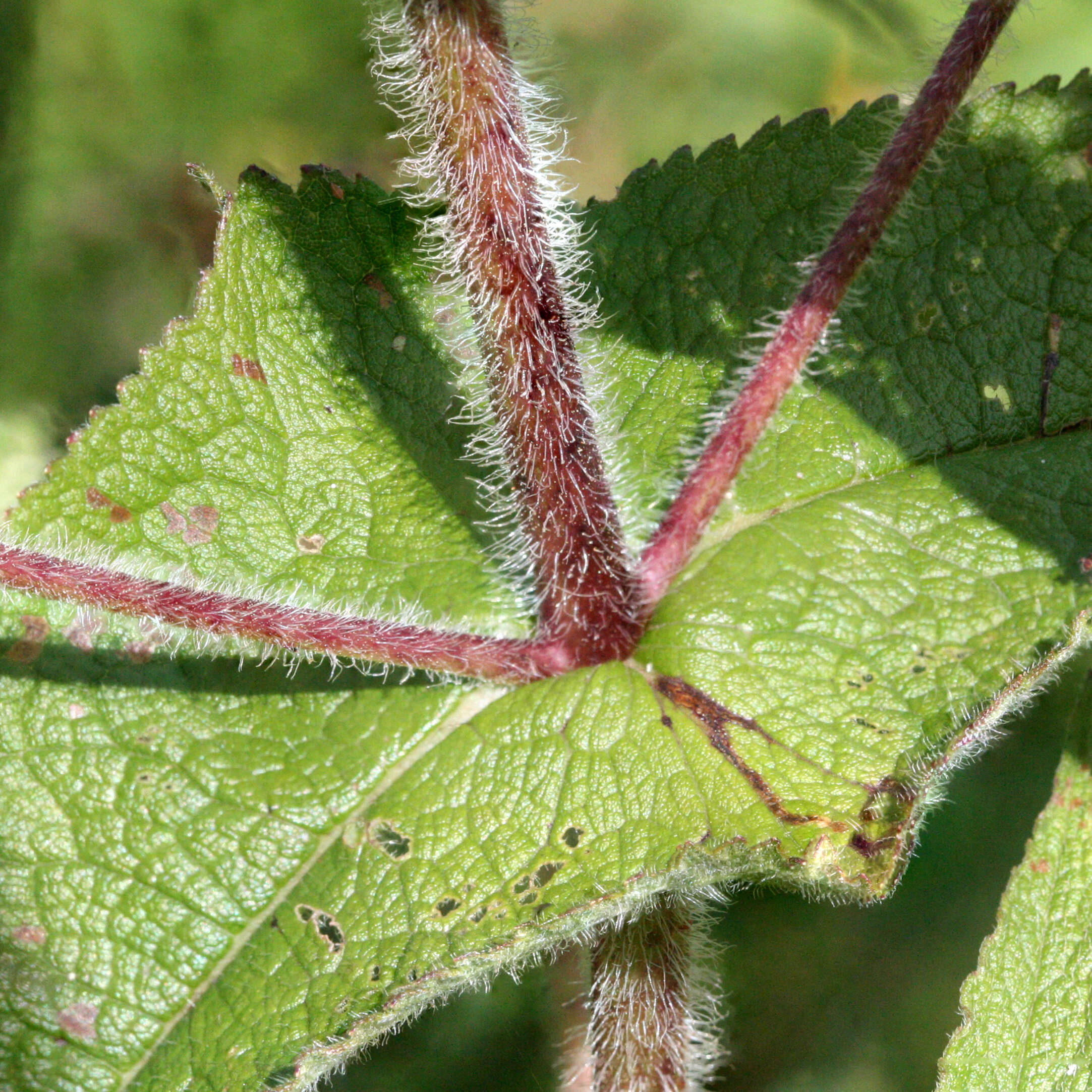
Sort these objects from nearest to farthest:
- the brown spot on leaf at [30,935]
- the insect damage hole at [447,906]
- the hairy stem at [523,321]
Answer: the hairy stem at [523,321]
the insect damage hole at [447,906]
the brown spot on leaf at [30,935]

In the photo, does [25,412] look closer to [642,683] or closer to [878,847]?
[642,683]

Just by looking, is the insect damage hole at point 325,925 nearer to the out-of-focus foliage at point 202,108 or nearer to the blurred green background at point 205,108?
the blurred green background at point 205,108

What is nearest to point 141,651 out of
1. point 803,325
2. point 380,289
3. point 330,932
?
point 330,932

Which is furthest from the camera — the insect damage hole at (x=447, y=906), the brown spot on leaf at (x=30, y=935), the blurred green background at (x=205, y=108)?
the blurred green background at (x=205, y=108)

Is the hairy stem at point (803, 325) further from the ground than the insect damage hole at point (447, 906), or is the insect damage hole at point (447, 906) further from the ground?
the hairy stem at point (803, 325)

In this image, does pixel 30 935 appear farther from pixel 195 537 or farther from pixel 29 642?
pixel 195 537

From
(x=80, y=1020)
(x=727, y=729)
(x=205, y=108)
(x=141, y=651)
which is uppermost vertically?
(x=205, y=108)

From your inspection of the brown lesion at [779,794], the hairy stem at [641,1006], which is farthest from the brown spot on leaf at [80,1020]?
the brown lesion at [779,794]
